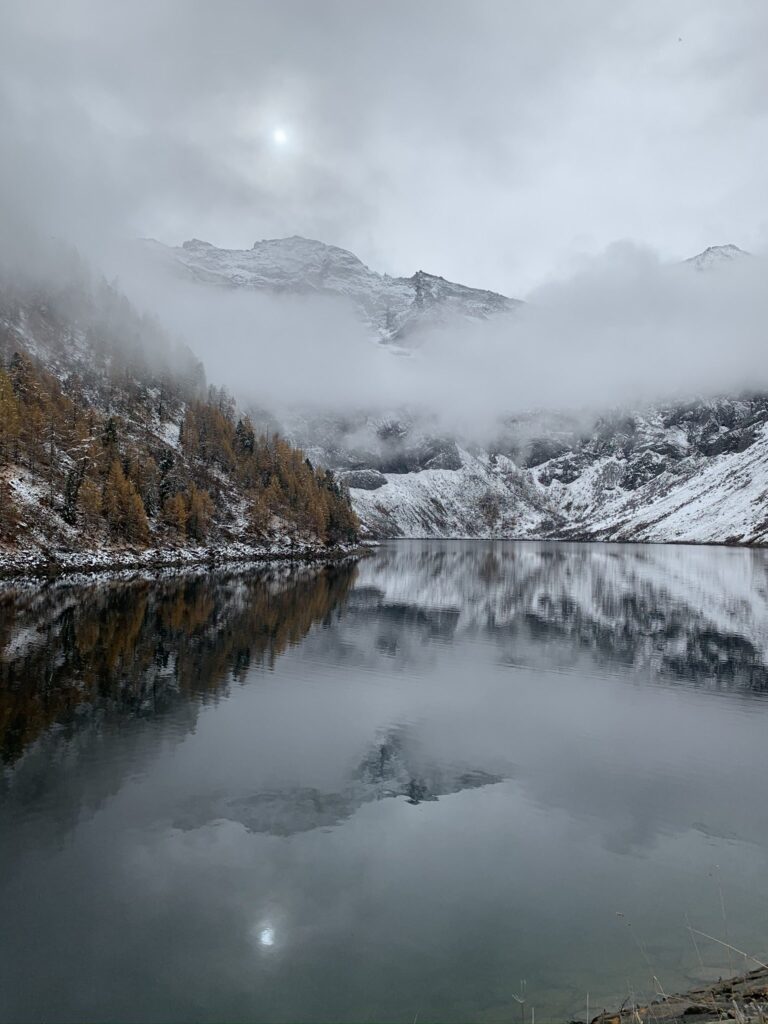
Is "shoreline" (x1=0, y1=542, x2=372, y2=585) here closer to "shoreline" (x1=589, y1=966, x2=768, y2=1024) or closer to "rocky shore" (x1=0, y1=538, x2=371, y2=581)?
"rocky shore" (x1=0, y1=538, x2=371, y2=581)

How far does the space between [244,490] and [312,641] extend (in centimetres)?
11315

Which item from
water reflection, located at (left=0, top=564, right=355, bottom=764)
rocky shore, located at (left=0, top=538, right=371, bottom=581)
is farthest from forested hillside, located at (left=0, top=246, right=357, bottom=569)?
water reflection, located at (left=0, top=564, right=355, bottom=764)

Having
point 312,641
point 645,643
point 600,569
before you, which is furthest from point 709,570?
point 312,641

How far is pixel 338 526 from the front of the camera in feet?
598

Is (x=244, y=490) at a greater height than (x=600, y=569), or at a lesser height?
greater

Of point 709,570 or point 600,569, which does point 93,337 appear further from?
point 709,570

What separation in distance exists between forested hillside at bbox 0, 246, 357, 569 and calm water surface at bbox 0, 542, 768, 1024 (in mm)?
61144

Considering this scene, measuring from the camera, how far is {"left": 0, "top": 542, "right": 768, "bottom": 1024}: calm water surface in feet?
41.5

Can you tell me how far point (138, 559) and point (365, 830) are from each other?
96417mm

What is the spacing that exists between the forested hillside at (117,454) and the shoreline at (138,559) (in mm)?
1657

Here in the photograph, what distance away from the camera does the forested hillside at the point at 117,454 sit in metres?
99.8

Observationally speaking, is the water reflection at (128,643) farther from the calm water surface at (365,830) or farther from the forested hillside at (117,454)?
the forested hillside at (117,454)

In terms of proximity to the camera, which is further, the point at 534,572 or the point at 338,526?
the point at 338,526

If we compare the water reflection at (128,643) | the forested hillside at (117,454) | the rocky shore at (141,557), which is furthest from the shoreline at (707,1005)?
the forested hillside at (117,454)
